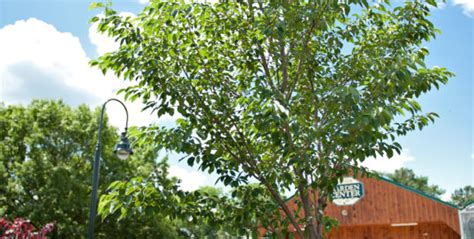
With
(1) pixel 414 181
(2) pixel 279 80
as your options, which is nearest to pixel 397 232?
(2) pixel 279 80

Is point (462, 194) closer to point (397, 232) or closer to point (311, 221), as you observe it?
point (397, 232)

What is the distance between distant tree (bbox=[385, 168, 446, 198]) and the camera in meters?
68.8

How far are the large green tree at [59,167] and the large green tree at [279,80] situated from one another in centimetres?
1959

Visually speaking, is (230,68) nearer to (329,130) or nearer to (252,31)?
(252,31)

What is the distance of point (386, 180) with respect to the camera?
1656 centimetres

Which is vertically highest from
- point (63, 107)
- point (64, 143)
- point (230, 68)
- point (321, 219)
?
point (63, 107)

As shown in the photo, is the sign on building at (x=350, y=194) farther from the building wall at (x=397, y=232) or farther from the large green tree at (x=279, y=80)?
the large green tree at (x=279, y=80)

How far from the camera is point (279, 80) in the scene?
6.16 meters

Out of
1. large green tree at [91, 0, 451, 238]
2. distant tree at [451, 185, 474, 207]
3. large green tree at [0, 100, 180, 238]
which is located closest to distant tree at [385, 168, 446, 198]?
distant tree at [451, 185, 474, 207]

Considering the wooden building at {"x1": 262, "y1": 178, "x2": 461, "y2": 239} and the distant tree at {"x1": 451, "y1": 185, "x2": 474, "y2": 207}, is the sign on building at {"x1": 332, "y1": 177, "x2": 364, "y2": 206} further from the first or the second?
the distant tree at {"x1": 451, "y1": 185, "x2": 474, "y2": 207}

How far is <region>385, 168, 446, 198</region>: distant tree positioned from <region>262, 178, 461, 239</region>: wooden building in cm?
5364

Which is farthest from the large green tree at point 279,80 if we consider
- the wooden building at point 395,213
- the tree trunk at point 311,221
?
the wooden building at point 395,213

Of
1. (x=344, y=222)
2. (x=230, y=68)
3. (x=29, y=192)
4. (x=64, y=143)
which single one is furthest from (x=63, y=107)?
(x=230, y=68)

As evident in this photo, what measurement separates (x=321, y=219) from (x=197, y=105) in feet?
6.28
